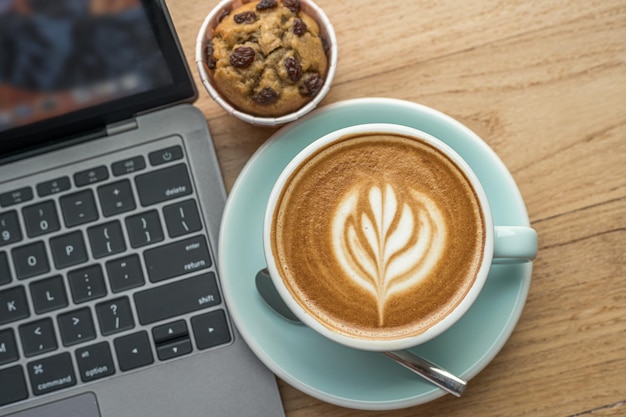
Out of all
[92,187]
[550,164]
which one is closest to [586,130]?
[550,164]

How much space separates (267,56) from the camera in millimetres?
Result: 787

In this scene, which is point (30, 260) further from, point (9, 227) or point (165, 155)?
point (165, 155)

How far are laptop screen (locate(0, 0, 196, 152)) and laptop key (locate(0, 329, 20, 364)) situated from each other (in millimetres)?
237

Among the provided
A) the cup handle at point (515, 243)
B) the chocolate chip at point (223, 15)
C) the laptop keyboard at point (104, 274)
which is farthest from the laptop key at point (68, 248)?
the cup handle at point (515, 243)

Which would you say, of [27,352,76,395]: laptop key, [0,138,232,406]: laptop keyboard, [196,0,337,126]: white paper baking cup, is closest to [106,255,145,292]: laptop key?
[0,138,232,406]: laptop keyboard

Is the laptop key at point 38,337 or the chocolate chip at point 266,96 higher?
the chocolate chip at point 266,96

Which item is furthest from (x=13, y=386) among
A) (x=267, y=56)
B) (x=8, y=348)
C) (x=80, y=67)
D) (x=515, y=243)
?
(x=515, y=243)

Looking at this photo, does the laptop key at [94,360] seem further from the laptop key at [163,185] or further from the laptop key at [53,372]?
the laptop key at [163,185]

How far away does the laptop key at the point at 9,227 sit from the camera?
86 centimetres

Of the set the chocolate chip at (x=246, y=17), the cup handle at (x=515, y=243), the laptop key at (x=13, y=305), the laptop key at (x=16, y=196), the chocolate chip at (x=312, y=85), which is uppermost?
the chocolate chip at (x=246, y=17)

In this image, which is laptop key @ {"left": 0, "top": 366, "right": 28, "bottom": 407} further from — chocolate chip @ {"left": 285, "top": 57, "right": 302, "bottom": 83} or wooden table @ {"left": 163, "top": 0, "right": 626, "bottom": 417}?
chocolate chip @ {"left": 285, "top": 57, "right": 302, "bottom": 83}

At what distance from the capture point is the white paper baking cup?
81 centimetres

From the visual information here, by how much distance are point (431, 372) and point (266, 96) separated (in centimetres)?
38

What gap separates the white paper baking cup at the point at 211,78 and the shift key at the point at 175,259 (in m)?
0.17
